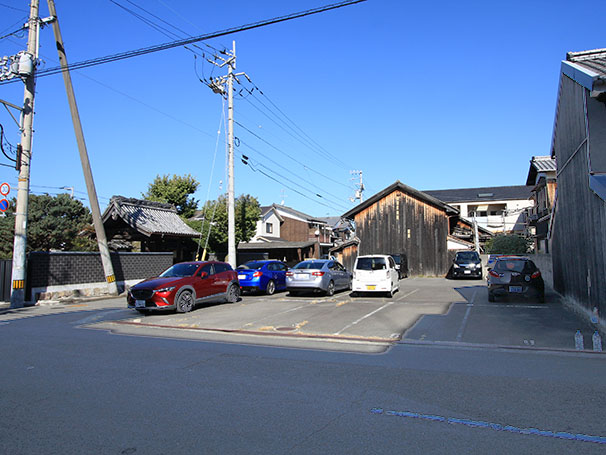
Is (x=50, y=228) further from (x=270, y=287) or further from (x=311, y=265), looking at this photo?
(x=311, y=265)

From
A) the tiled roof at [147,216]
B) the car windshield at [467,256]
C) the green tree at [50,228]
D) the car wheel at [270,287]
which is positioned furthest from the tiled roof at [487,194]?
the car wheel at [270,287]

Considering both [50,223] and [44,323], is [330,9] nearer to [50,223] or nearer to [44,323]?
[44,323]

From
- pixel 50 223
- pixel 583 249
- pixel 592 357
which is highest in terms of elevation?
pixel 50 223

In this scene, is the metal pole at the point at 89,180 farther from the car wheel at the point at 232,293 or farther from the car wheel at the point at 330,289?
the car wheel at the point at 330,289

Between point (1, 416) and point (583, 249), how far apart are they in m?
12.2

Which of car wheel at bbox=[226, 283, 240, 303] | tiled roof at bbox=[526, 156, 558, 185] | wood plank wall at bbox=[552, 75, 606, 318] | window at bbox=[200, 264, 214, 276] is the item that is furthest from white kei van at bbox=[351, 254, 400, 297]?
tiled roof at bbox=[526, 156, 558, 185]

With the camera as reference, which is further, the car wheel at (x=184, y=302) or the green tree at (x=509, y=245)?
the green tree at (x=509, y=245)

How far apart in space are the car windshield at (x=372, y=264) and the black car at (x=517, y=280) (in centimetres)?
391

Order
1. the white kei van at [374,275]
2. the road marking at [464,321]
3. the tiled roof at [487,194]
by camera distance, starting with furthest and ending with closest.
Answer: the tiled roof at [487,194], the white kei van at [374,275], the road marking at [464,321]

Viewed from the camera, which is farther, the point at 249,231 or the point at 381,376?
the point at 249,231

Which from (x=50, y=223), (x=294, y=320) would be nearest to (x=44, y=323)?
(x=294, y=320)

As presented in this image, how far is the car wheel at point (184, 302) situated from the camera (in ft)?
44.5

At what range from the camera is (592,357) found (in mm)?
7645

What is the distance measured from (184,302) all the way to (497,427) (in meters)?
11.0
